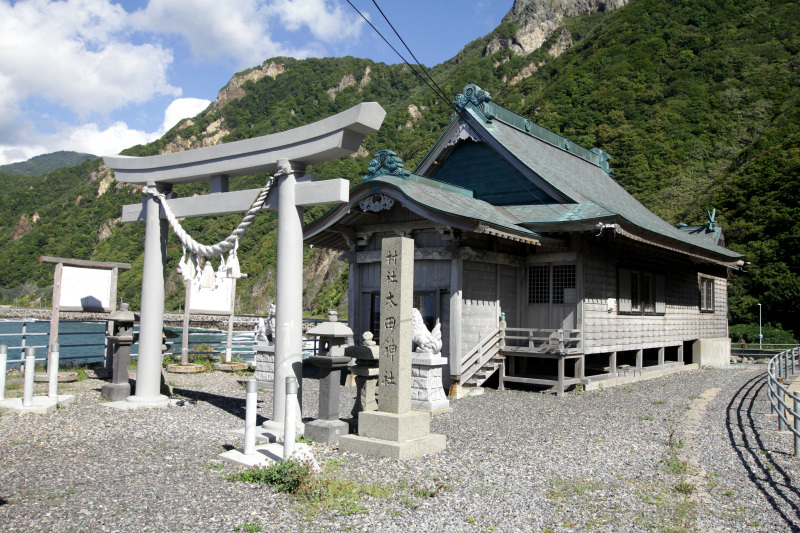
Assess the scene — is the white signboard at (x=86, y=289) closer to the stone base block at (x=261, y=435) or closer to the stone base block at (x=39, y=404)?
the stone base block at (x=39, y=404)

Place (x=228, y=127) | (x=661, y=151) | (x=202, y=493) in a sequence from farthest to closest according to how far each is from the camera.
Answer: (x=228, y=127) → (x=661, y=151) → (x=202, y=493)

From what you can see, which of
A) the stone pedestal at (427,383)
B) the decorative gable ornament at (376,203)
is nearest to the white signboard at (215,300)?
the decorative gable ornament at (376,203)

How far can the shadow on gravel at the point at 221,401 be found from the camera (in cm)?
1054

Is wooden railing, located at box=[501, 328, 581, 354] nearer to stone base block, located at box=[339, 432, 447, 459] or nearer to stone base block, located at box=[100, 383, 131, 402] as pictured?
stone base block, located at box=[339, 432, 447, 459]

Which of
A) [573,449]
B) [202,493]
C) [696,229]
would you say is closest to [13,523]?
[202,493]

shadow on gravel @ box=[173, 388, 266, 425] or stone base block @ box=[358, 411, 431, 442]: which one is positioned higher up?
stone base block @ box=[358, 411, 431, 442]

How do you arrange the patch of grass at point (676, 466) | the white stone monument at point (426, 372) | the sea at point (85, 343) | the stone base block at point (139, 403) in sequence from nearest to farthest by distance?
the patch of grass at point (676, 466) < the stone base block at point (139, 403) < the white stone monument at point (426, 372) < the sea at point (85, 343)

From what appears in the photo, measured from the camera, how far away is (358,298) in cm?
1540

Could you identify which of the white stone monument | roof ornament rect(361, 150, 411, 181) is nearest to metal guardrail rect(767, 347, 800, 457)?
the white stone monument

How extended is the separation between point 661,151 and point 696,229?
105ft

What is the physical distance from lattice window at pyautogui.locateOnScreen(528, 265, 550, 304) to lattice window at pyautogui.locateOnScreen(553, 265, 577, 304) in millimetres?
208

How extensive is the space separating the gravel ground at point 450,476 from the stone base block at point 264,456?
158 mm

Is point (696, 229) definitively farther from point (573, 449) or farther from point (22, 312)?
point (22, 312)

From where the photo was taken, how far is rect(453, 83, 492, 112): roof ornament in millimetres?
17266
